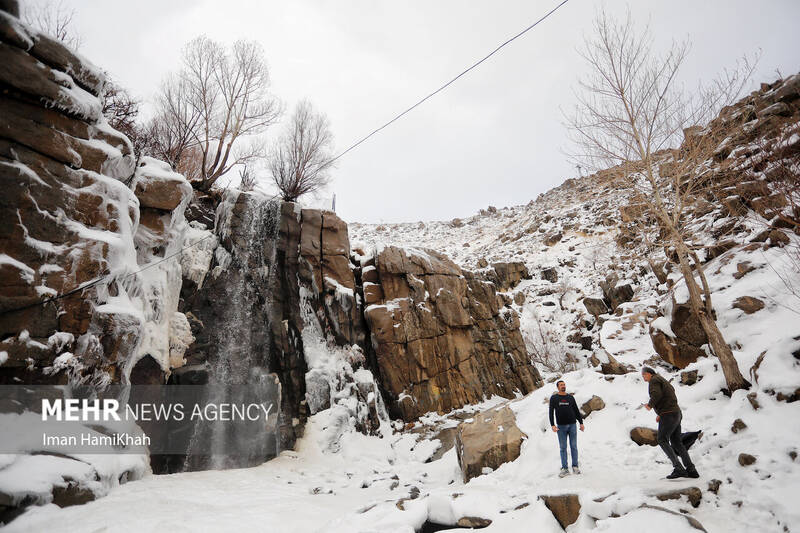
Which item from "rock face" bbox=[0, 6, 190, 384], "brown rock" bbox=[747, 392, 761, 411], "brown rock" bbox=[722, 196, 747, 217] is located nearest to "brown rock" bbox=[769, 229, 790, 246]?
"brown rock" bbox=[722, 196, 747, 217]

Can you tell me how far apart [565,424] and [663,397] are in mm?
1566

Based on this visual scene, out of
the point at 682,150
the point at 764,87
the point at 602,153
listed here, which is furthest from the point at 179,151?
the point at 764,87

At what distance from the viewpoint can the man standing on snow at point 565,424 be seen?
18.7ft

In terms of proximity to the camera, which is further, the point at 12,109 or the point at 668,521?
the point at 12,109

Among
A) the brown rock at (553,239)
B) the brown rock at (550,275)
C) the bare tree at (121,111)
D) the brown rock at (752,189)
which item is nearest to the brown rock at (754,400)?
the brown rock at (752,189)

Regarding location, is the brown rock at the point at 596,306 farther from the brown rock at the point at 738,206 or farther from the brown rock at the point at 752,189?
the brown rock at the point at 752,189

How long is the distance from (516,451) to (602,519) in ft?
9.35

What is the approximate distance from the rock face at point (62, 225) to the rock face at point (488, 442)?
7534 mm

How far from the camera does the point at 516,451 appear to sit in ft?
22.3

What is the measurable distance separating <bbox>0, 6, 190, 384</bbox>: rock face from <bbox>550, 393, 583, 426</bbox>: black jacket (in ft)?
28.7

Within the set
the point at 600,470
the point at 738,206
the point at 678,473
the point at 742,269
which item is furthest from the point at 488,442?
the point at 738,206

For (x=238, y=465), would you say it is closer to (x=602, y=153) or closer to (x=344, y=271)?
(x=344, y=271)

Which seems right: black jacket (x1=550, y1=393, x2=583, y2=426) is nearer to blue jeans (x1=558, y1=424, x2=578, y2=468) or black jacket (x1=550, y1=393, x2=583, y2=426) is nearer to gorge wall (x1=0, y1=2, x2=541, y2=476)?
blue jeans (x1=558, y1=424, x2=578, y2=468)

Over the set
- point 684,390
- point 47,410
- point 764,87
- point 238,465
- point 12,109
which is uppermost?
point 764,87
